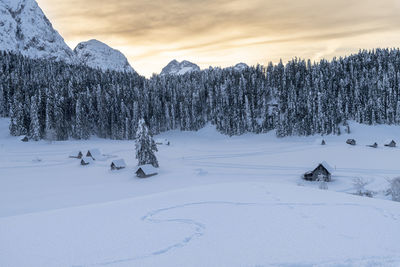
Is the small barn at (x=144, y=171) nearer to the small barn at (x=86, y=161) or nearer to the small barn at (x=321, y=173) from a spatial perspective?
the small barn at (x=86, y=161)

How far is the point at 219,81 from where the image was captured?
150 meters

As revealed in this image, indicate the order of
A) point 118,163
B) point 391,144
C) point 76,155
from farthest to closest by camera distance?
1. point 391,144
2. point 76,155
3. point 118,163

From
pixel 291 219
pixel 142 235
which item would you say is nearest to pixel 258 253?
pixel 291 219

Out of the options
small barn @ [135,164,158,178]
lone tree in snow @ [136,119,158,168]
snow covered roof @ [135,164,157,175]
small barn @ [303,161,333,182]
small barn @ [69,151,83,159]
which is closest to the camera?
small barn @ [303,161,333,182]

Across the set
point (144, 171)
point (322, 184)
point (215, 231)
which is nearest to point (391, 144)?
point (322, 184)

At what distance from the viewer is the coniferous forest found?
10132cm

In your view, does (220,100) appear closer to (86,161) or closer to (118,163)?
(86,161)

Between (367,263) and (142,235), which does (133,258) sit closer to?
(142,235)

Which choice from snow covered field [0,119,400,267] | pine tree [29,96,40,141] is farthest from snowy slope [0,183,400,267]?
pine tree [29,96,40,141]

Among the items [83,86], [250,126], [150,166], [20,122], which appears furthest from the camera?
[83,86]

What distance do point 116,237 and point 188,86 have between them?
14443cm

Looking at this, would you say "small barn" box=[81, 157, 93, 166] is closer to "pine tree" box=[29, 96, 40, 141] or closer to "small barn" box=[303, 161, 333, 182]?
"pine tree" box=[29, 96, 40, 141]

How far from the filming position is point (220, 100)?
13662 centimetres

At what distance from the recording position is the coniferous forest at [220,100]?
3989 inches
